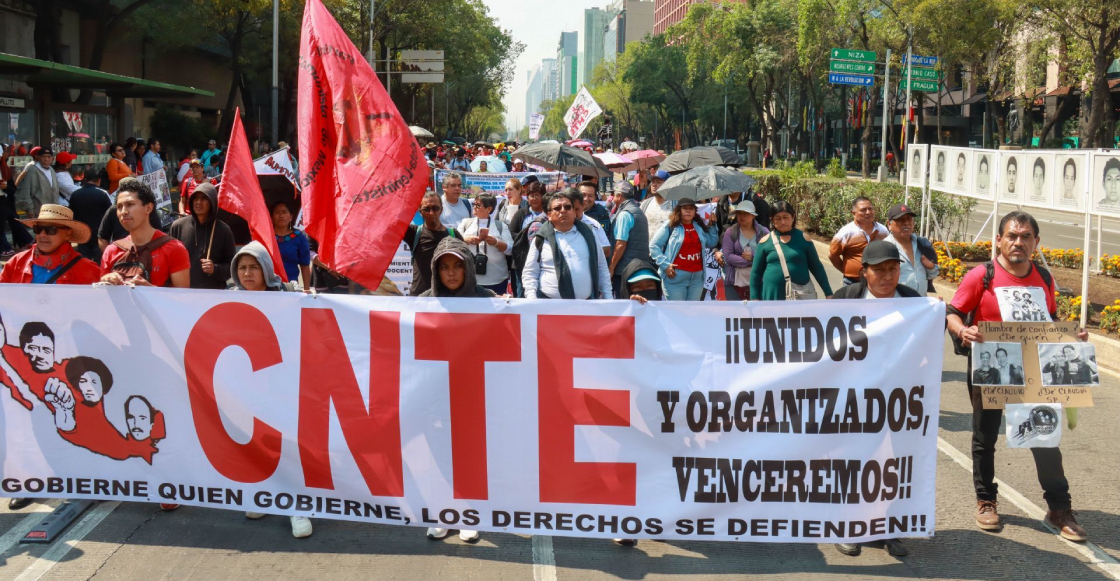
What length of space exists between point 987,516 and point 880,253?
148 cm

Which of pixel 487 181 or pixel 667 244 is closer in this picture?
pixel 667 244

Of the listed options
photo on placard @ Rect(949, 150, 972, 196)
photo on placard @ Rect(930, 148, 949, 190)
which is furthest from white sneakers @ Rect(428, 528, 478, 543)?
photo on placard @ Rect(930, 148, 949, 190)

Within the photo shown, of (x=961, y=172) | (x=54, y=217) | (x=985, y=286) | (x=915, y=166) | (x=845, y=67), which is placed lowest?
(x=985, y=286)

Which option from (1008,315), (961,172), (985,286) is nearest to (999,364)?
(1008,315)

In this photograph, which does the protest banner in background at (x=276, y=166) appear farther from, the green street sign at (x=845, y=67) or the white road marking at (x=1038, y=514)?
the green street sign at (x=845, y=67)

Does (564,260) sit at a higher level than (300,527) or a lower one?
higher

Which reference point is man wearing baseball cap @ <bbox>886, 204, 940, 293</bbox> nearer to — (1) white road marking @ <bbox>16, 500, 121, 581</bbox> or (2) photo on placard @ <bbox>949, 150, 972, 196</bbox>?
(1) white road marking @ <bbox>16, 500, 121, 581</bbox>

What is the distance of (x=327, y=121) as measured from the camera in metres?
5.52

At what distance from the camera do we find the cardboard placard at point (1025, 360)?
201 inches

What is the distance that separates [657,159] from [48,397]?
1498 cm

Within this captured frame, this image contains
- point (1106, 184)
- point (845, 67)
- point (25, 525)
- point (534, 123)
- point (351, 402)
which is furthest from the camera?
point (534, 123)

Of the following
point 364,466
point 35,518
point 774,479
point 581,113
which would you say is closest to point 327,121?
point 364,466

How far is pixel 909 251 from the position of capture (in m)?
7.29

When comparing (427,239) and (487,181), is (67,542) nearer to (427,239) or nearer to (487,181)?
(427,239)
